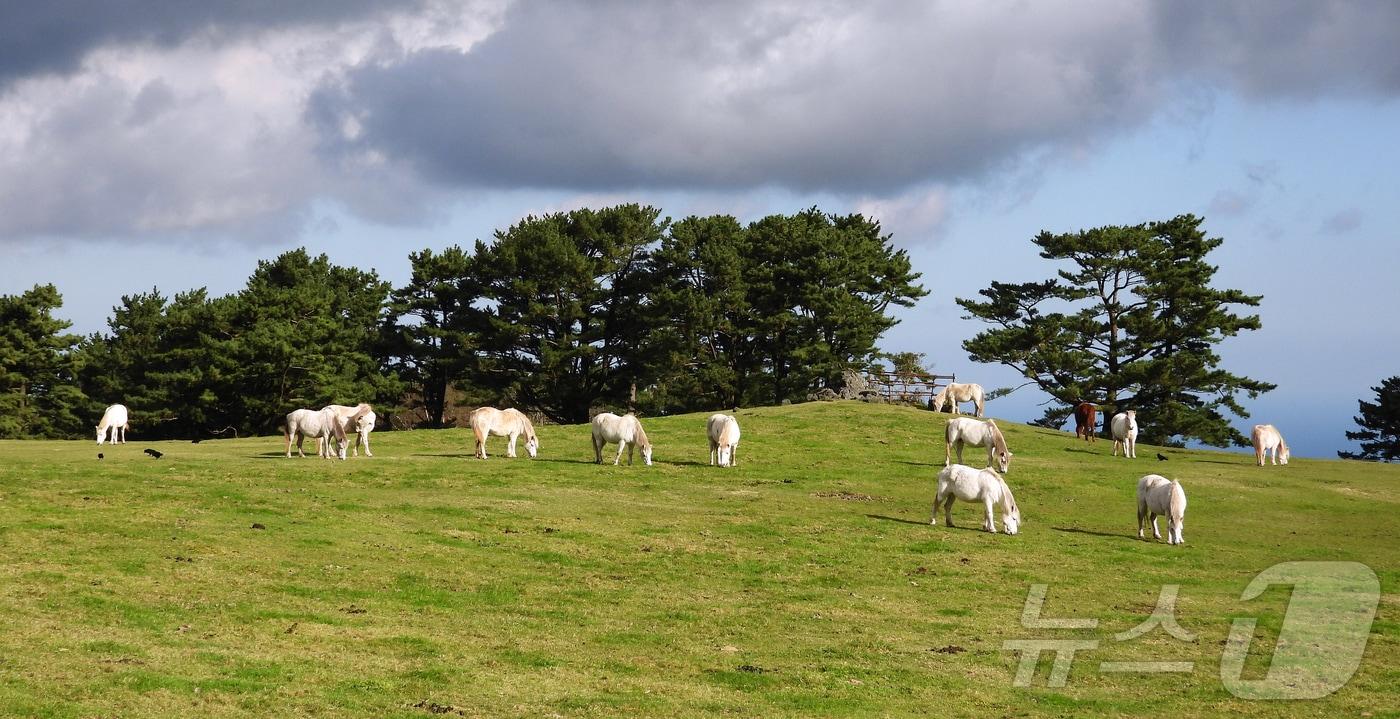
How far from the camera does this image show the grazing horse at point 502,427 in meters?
35.0

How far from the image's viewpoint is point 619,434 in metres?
34.9

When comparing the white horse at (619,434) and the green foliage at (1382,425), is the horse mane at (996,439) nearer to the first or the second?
the white horse at (619,434)

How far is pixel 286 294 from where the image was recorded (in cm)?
6762

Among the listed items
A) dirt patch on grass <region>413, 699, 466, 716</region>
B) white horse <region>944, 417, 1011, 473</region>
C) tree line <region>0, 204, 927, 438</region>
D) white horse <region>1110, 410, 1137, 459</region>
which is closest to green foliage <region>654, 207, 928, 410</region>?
tree line <region>0, 204, 927, 438</region>

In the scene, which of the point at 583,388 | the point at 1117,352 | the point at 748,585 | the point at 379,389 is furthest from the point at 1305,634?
the point at 379,389

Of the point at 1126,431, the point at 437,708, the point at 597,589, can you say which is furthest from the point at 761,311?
the point at 437,708

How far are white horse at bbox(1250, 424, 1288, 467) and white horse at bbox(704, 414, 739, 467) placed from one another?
21942mm

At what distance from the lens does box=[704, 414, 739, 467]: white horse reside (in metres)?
35.8

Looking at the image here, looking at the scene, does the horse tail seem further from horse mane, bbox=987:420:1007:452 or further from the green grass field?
horse mane, bbox=987:420:1007:452

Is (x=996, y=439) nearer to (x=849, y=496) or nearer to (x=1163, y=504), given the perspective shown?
(x=849, y=496)

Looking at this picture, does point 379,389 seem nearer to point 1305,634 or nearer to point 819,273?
point 819,273

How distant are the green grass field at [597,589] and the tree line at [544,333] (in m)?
32.3

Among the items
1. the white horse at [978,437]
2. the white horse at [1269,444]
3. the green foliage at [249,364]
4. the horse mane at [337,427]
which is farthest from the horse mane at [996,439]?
the green foliage at [249,364]

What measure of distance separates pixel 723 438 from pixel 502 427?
23.7 ft
